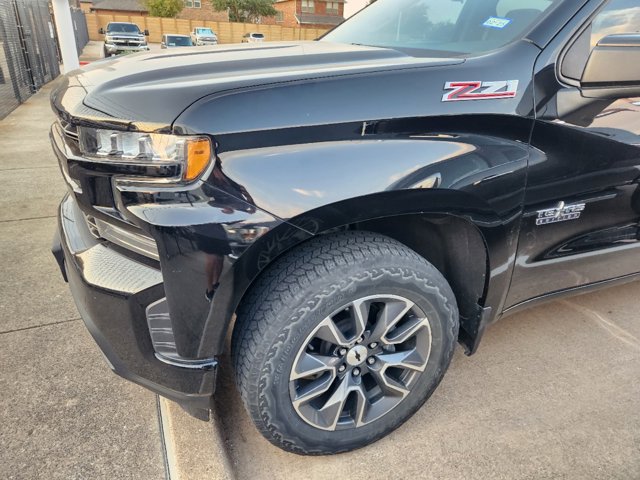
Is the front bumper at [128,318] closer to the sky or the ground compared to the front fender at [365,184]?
closer to the ground

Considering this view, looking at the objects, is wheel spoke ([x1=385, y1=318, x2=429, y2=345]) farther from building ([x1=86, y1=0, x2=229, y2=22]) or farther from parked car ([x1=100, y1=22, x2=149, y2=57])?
building ([x1=86, y1=0, x2=229, y2=22])

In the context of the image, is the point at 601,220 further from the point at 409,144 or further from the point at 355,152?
the point at 355,152

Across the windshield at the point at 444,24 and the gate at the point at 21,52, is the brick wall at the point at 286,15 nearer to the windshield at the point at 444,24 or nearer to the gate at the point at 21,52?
the gate at the point at 21,52

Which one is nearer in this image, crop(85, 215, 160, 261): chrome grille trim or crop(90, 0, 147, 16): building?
crop(85, 215, 160, 261): chrome grille trim

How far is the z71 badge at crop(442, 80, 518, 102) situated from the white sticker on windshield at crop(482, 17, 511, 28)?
44 cm

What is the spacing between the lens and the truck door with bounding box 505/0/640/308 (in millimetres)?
1735

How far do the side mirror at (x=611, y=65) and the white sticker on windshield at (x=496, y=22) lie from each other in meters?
0.38

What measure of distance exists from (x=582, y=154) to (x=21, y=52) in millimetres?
11578

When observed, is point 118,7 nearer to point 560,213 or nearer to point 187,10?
point 187,10

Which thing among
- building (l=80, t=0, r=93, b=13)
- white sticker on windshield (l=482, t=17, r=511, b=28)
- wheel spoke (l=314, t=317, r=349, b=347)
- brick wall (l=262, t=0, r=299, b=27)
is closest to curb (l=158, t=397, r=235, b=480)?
wheel spoke (l=314, t=317, r=349, b=347)

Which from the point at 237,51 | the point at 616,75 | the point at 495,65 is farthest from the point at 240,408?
the point at 616,75

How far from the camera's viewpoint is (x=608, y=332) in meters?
2.77

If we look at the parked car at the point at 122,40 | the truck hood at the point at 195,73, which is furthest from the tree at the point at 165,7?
the truck hood at the point at 195,73

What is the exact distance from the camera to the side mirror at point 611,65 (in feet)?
5.64
